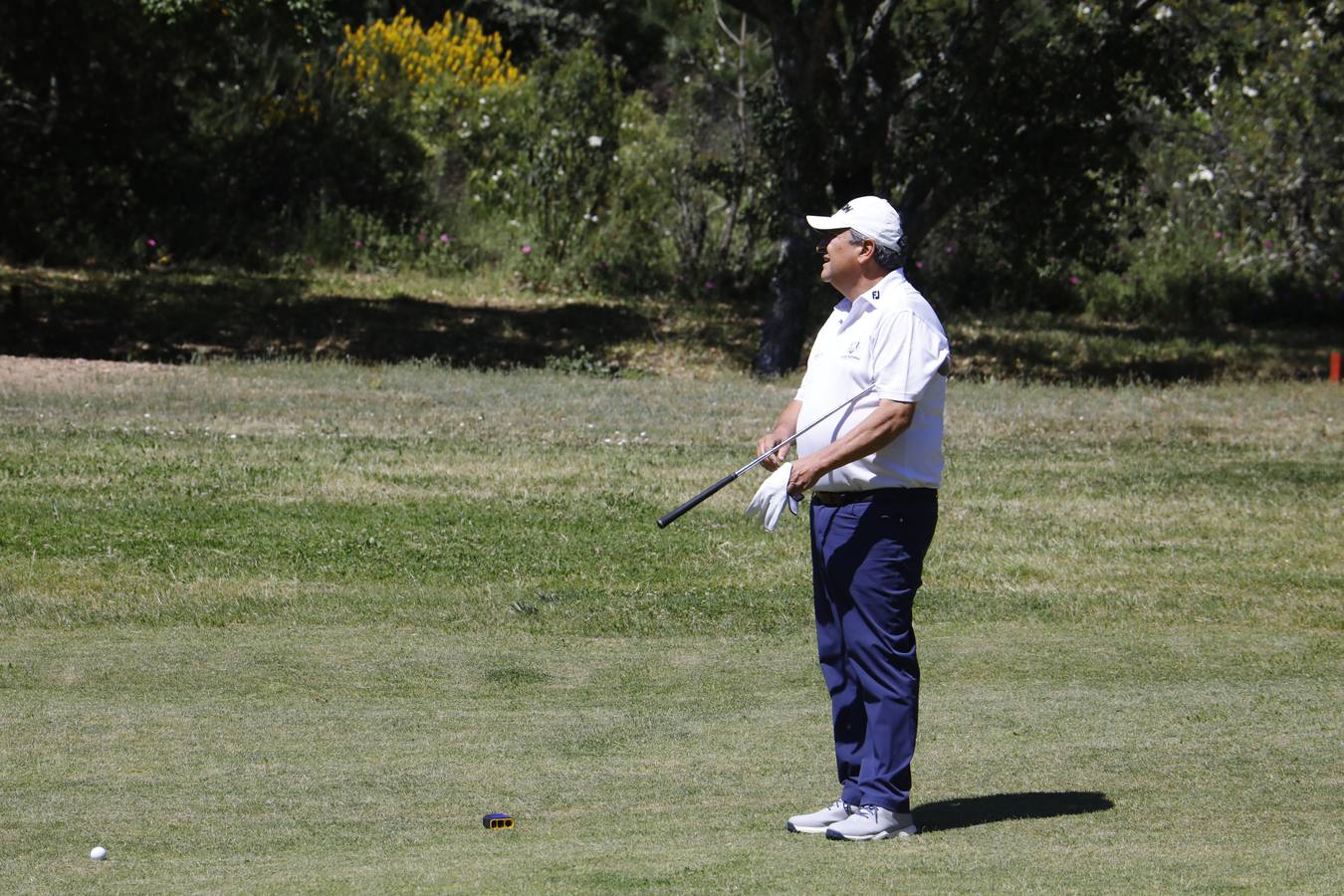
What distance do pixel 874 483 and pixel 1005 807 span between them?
4.22 feet

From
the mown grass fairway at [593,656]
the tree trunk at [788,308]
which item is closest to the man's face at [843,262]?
the mown grass fairway at [593,656]

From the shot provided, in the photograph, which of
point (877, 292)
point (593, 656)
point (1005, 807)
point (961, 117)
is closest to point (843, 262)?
point (877, 292)

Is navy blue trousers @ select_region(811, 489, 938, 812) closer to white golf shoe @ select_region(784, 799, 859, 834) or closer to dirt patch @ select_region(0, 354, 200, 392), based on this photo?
white golf shoe @ select_region(784, 799, 859, 834)

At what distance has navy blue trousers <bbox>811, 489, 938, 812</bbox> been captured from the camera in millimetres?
5367

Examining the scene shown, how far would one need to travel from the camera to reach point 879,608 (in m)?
5.38

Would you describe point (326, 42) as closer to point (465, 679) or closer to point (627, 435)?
point (627, 435)

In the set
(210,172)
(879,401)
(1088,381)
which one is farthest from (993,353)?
(879,401)

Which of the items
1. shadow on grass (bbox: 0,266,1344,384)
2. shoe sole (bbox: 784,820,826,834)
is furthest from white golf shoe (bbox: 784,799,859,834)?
shadow on grass (bbox: 0,266,1344,384)

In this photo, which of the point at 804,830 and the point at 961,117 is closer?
the point at 804,830

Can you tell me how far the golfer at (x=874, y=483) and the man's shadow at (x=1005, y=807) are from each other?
0.70 feet

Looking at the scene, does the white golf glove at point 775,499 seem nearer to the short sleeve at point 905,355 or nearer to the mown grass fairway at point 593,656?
the short sleeve at point 905,355

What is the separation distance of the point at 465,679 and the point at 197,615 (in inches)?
85.5

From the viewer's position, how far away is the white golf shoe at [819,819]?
217 inches

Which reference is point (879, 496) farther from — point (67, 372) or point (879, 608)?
point (67, 372)
